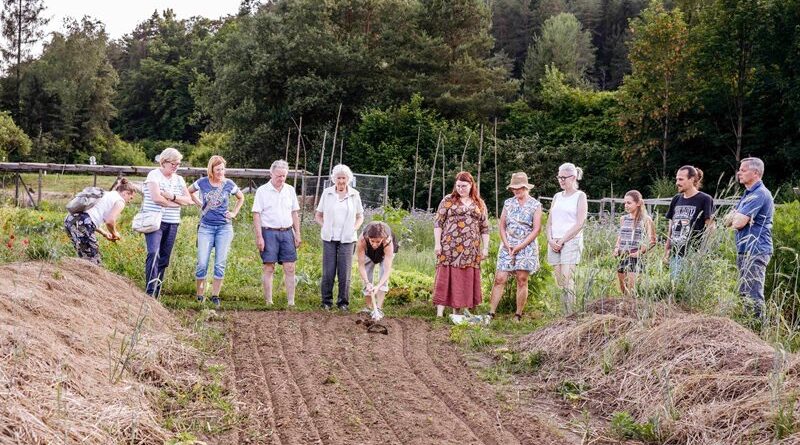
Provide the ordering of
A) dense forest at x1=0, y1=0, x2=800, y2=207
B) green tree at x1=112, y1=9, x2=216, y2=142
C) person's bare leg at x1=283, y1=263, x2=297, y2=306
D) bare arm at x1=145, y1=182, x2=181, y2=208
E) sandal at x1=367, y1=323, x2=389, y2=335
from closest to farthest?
sandal at x1=367, y1=323, x2=389, y2=335 < bare arm at x1=145, y1=182, x2=181, y2=208 < person's bare leg at x1=283, y1=263, x2=297, y2=306 < dense forest at x1=0, y1=0, x2=800, y2=207 < green tree at x1=112, y1=9, x2=216, y2=142

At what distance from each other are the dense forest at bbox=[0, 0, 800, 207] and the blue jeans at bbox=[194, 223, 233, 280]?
758cm

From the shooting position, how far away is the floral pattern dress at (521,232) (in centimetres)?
765

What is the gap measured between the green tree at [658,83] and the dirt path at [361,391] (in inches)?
752

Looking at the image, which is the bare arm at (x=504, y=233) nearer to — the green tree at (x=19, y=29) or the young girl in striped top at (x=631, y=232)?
the young girl in striped top at (x=631, y=232)

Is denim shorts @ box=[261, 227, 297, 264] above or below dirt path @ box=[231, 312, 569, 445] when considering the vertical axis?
above

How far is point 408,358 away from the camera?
596 centimetres

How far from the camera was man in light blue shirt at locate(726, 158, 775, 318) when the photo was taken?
6551 mm

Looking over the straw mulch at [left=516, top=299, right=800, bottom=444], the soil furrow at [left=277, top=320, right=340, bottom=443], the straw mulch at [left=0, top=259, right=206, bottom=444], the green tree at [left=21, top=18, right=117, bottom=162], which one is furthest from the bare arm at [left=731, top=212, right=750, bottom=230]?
the green tree at [left=21, top=18, right=117, bottom=162]

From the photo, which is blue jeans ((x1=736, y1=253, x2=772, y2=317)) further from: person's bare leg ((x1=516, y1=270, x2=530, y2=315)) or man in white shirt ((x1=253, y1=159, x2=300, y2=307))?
man in white shirt ((x1=253, y1=159, x2=300, y2=307))

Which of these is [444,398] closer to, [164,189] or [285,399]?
[285,399]

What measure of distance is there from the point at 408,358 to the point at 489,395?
1.09m

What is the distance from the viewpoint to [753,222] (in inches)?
264

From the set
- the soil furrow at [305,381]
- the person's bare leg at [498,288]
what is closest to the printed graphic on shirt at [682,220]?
the person's bare leg at [498,288]

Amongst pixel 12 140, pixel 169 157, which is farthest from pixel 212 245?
pixel 12 140
